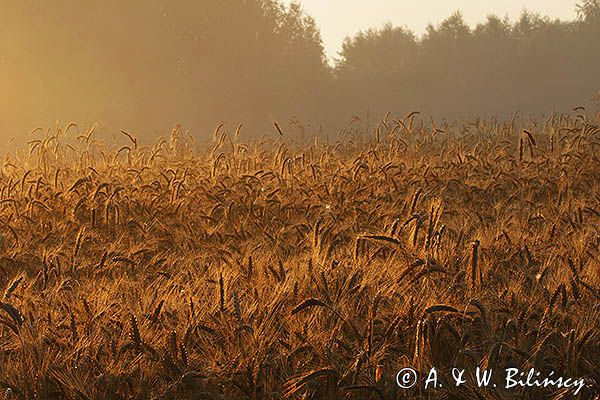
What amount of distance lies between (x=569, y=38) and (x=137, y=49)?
107ft

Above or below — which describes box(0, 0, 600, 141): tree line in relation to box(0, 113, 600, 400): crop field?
above

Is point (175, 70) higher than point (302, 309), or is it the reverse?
point (175, 70)

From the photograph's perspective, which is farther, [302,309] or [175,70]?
[175,70]

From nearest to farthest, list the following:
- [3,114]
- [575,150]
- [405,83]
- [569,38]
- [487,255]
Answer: [487,255] < [575,150] < [3,114] < [405,83] < [569,38]

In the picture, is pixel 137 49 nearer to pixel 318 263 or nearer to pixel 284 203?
pixel 284 203

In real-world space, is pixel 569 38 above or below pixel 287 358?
above

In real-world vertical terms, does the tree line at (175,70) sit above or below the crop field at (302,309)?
above

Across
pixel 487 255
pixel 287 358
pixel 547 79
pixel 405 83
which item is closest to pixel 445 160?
pixel 487 255

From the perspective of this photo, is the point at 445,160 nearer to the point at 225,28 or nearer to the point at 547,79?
the point at 225,28

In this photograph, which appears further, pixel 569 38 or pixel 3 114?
pixel 569 38

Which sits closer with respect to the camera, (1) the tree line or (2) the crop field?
(2) the crop field

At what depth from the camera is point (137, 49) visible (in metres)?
29.5

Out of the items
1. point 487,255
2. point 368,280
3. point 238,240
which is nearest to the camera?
point 368,280

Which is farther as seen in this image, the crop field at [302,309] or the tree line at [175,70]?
the tree line at [175,70]
